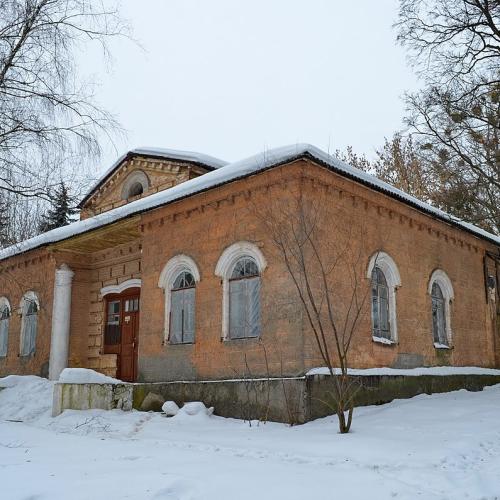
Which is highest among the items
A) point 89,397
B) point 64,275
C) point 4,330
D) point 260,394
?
point 64,275

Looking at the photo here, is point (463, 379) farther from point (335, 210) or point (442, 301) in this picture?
point (335, 210)

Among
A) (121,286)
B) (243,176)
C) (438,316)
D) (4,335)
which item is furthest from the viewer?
(4,335)

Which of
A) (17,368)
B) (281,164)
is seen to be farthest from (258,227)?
(17,368)

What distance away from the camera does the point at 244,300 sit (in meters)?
9.98

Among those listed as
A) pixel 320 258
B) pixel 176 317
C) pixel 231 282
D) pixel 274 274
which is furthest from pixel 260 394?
A: pixel 176 317

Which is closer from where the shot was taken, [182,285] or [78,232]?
[182,285]

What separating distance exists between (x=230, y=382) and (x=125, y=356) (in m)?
4.53

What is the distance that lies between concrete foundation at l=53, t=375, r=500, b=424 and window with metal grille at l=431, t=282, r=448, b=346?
3.25 feet

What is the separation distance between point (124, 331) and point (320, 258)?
5.92m

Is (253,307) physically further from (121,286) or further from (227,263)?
(121,286)

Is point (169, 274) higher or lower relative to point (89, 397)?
higher

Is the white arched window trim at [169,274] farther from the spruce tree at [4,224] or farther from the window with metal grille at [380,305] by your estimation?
the window with metal grille at [380,305]

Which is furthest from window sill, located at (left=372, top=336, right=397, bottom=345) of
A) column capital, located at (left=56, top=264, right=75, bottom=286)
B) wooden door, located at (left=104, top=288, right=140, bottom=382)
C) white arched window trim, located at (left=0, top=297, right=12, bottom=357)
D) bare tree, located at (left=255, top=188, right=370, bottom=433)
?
white arched window trim, located at (left=0, top=297, right=12, bottom=357)

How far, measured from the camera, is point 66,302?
13.7m
